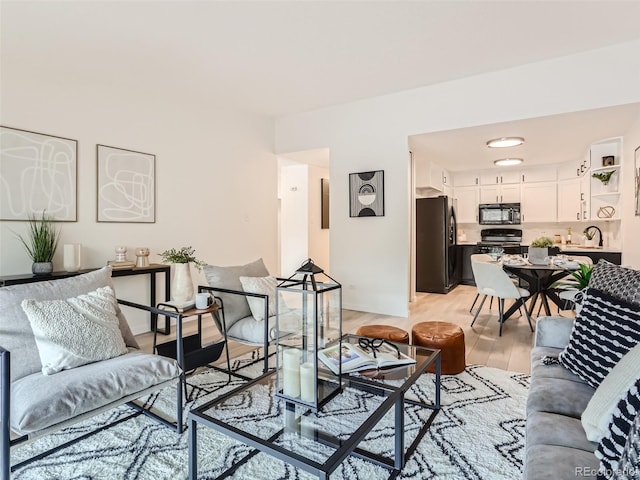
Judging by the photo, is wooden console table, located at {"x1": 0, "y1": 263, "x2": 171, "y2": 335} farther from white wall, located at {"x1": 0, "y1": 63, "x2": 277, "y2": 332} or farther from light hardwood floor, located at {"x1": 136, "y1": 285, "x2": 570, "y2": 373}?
light hardwood floor, located at {"x1": 136, "y1": 285, "x2": 570, "y2": 373}

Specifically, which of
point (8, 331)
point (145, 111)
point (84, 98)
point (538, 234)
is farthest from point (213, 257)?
point (538, 234)

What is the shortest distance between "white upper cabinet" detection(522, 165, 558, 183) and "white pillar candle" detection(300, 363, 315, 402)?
658cm

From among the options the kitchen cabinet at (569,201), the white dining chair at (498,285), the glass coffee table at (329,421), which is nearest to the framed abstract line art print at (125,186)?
the glass coffee table at (329,421)

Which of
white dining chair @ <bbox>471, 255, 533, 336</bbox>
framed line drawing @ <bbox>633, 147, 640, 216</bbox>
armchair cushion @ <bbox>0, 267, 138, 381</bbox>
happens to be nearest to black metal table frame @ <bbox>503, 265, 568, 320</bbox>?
white dining chair @ <bbox>471, 255, 533, 336</bbox>

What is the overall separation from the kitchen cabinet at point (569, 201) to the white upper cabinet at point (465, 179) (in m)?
1.39

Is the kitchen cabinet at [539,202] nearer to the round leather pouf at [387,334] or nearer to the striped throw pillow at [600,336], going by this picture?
the round leather pouf at [387,334]

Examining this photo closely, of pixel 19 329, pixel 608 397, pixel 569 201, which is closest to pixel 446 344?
pixel 608 397

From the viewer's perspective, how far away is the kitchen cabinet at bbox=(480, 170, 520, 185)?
6764 millimetres

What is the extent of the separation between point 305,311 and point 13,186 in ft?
9.70

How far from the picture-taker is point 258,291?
2.68 m

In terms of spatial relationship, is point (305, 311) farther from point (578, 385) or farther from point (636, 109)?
point (636, 109)

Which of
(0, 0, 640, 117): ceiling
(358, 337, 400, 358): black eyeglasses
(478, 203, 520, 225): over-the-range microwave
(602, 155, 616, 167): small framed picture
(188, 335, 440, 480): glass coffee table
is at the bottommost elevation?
(188, 335, 440, 480): glass coffee table

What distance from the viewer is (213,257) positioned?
4.61 metres

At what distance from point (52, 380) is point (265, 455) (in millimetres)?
988
